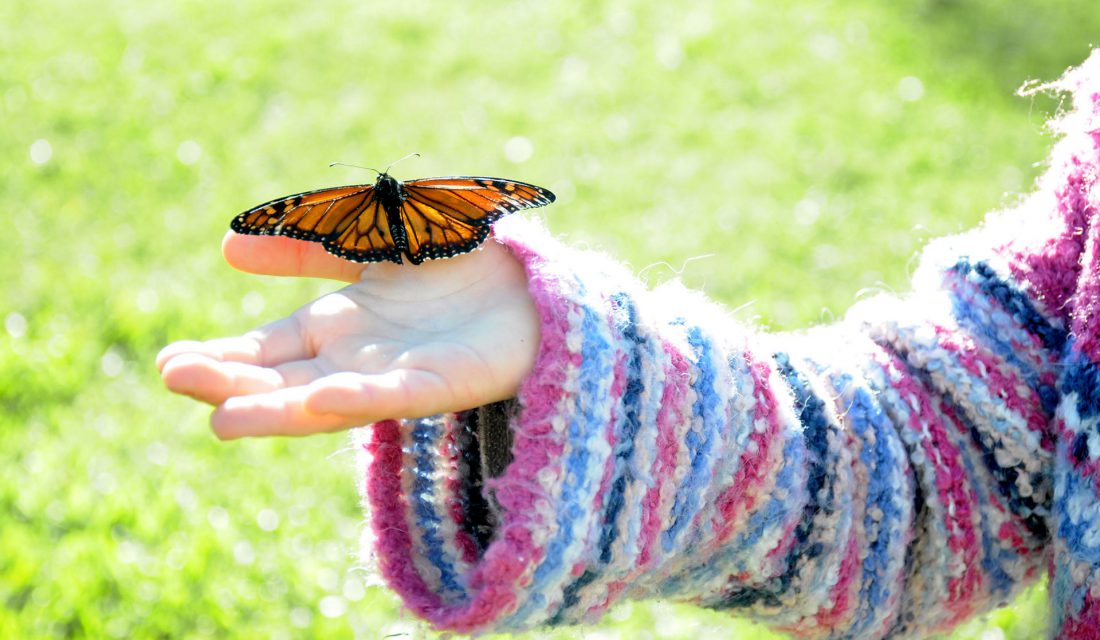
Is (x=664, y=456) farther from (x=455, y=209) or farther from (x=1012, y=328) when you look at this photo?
(x=1012, y=328)

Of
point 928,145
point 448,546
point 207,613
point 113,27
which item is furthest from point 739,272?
point 113,27

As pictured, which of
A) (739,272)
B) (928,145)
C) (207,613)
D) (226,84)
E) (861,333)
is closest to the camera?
(861,333)

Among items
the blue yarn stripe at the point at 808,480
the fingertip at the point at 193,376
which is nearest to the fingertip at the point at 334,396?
the fingertip at the point at 193,376

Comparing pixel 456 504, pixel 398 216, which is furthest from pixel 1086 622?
pixel 398 216

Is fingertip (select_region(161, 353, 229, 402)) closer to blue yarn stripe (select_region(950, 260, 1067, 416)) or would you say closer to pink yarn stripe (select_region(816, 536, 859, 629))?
pink yarn stripe (select_region(816, 536, 859, 629))

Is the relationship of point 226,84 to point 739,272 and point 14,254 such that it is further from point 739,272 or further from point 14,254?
point 739,272

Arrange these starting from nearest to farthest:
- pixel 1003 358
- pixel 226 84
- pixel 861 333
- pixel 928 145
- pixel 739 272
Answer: pixel 1003 358 → pixel 861 333 → pixel 739 272 → pixel 928 145 → pixel 226 84

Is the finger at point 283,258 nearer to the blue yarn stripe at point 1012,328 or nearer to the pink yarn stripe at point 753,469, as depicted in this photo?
the pink yarn stripe at point 753,469

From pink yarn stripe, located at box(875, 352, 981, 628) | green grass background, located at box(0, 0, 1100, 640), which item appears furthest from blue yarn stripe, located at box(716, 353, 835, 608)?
green grass background, located at box(0, 0, 1100, 640)
